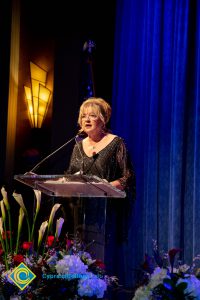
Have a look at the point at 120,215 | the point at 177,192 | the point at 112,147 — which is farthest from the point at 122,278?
the point at 112,147

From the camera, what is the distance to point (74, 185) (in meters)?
2.83

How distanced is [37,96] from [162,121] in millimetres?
1527

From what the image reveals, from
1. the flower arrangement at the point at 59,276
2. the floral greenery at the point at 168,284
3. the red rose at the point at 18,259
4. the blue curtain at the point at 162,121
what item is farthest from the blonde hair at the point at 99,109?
the floral greenery at the point at 168,284

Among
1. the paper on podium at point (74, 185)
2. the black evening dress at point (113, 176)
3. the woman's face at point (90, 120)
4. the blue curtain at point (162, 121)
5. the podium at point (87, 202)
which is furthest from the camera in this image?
the blue curtain at point (162, 121)

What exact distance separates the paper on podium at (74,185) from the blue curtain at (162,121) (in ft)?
3.33

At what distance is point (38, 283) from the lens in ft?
7.95

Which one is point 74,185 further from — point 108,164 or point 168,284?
point 168,284

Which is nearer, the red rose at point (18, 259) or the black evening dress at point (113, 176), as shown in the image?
the red rose at point (18, 259)

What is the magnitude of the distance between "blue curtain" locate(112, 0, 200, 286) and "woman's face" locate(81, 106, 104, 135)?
537mm

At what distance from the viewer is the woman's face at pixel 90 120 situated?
3.58 meters

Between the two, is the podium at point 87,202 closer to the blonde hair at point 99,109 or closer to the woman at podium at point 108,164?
the woman at podium at point 108,164

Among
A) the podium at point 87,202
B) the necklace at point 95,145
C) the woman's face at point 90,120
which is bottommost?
the podium at point 87,202

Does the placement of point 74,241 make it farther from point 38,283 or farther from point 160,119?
point 160,119

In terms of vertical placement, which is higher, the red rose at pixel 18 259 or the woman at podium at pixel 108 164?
the woman at podium at pixel 108 164
